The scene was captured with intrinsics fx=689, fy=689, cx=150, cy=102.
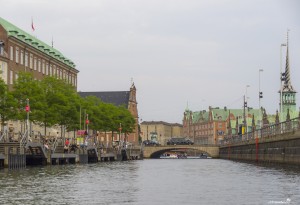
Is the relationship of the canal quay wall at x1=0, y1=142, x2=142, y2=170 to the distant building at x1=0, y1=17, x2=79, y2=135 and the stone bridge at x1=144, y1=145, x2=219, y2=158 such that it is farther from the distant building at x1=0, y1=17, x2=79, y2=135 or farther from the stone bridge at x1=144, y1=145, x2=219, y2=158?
the stone bridge at x1=144, y1=145, x2=219, y2=158

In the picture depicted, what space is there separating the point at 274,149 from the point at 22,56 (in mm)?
54142

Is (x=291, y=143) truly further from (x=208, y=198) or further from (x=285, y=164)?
(x=208, y=198)

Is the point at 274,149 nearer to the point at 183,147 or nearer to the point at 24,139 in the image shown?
the point at 24,139

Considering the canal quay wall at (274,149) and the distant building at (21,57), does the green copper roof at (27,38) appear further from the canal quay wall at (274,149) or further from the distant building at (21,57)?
the canal quay wall at (274,149)

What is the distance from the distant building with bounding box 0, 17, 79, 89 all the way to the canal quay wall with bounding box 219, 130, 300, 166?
33527mm

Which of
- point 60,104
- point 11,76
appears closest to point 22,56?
point 11,76

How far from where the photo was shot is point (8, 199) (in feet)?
102

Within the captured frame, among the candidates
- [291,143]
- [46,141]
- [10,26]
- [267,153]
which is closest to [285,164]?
[291,143]

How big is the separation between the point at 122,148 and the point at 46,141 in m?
59.4

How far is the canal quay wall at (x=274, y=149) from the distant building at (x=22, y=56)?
33527 millimetres

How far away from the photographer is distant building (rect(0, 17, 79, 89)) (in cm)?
10862

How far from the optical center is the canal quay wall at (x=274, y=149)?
64125 millimetres

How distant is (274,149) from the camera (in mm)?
79000

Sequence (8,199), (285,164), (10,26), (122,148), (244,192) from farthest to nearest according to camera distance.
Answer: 1. (122,148)
2. (10,26)
3. (285,164)
4. (244,192)
5. (8,199)
